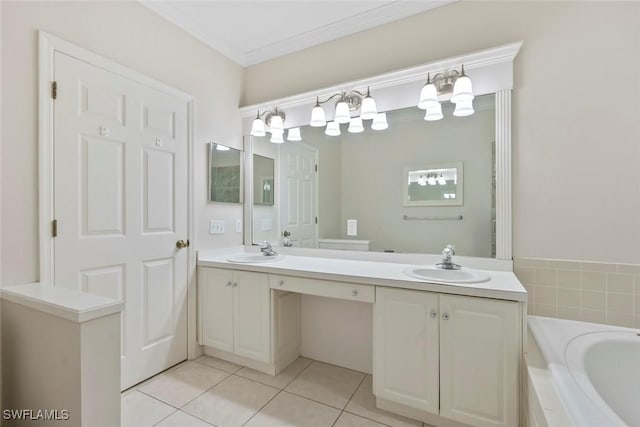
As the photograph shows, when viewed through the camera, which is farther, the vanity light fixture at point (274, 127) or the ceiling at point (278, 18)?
the vanity light fixture at point (274, 127)

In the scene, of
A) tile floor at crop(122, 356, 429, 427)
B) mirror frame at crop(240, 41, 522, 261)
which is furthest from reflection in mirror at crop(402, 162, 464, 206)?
tile floor at crop(122, 356, 429, 427)

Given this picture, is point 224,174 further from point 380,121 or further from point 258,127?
point 380,121

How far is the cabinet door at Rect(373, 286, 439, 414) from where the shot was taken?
1.52 m

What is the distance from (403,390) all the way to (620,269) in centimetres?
134

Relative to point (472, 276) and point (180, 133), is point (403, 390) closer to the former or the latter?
point (472, 276)

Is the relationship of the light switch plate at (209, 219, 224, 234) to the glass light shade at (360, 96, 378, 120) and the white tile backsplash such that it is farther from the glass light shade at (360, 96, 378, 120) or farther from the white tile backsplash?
the white tile backsplash

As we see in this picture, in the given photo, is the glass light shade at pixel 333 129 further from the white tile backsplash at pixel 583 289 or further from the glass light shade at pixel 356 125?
the white tile backsplash at pixel 583 289

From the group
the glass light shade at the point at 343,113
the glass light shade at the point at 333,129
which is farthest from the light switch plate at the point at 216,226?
the glass light shade at the point at 343,113

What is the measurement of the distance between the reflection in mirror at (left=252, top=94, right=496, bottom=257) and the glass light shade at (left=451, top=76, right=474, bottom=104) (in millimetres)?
140

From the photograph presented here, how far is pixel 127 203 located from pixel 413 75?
6.97ft

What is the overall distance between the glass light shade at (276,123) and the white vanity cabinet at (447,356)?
5.36 ft

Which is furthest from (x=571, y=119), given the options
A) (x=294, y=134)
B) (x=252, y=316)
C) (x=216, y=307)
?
(x=216, y=307)
